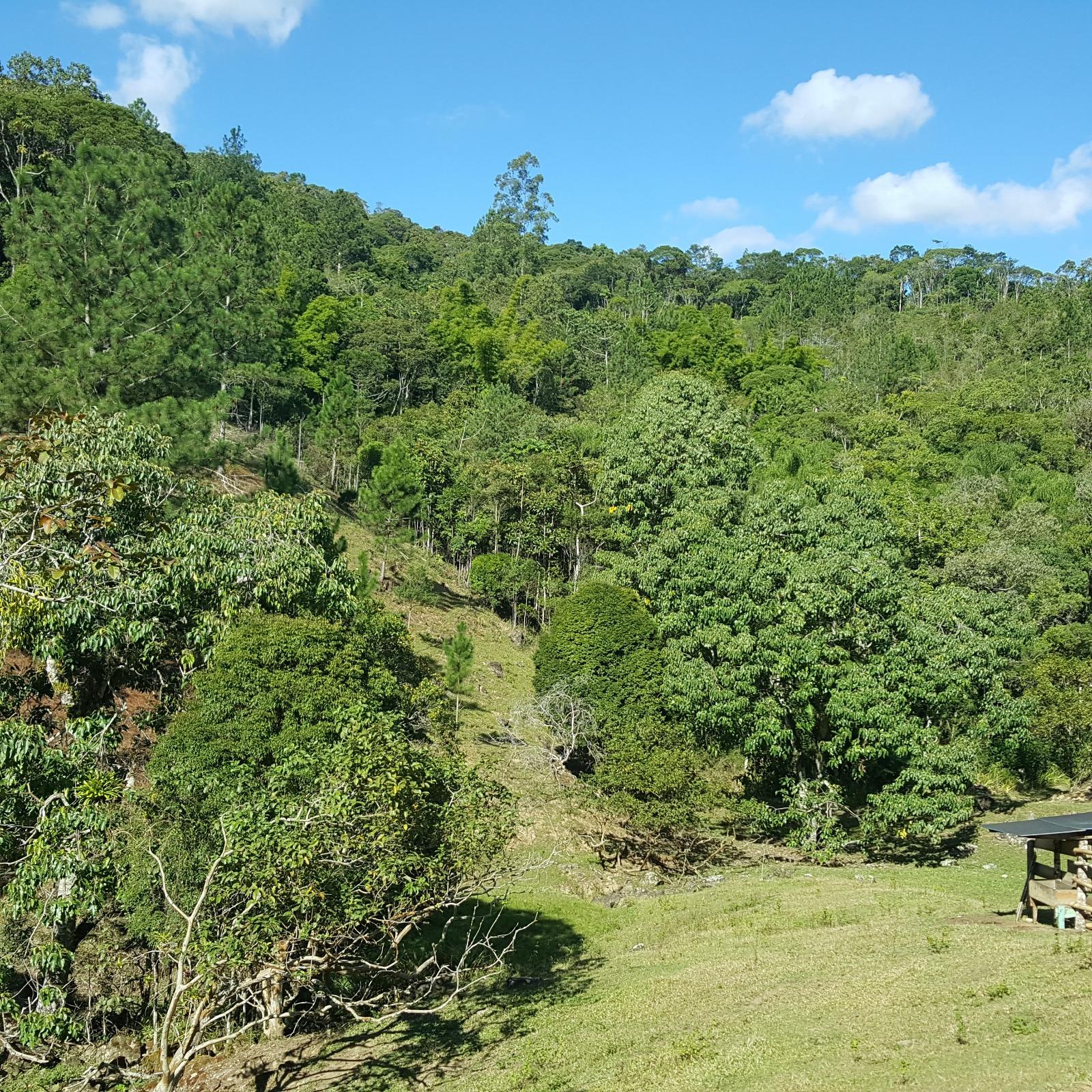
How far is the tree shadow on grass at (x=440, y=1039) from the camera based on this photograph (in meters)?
11.3

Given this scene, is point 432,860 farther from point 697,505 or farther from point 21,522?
point 697,505

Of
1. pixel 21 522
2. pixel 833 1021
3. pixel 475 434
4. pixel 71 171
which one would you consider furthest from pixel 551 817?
pixel 475 434

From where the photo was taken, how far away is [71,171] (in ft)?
72.3

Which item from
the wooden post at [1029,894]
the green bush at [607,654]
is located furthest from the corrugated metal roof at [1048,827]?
the green bush at [607,654]

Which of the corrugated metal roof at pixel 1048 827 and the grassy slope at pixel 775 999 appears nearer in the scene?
the grassy slope at pixel 775 999

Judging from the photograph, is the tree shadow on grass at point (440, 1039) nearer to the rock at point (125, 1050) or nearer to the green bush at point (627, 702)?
the rock at point (125, 1050)

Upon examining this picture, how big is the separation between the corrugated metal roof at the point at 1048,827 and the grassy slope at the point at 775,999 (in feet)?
4.18

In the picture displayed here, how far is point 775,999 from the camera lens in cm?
1137

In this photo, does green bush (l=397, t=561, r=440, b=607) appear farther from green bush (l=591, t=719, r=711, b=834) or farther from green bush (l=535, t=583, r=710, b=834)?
green bush (l=591, t=719, r=711, b=834)

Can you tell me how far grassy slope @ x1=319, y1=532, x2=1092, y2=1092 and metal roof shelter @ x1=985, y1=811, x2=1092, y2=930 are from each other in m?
0.47

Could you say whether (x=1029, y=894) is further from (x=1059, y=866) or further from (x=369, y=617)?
(x=369, y=617)

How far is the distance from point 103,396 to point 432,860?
14325 mm

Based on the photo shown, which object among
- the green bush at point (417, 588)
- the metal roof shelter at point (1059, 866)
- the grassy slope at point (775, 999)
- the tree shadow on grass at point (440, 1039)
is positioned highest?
the green bush at point (417, 588)

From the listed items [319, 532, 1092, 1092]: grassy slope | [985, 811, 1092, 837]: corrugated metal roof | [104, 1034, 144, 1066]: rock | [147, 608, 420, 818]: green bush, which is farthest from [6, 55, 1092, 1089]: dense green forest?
[985, 811, 1092, 837]: corrugated metal roof
